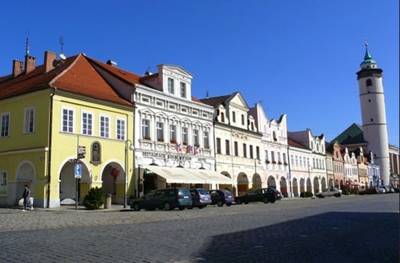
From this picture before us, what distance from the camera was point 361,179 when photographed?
114m

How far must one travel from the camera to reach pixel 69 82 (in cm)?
3659

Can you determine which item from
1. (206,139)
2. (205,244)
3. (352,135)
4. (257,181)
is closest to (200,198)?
(206,139)

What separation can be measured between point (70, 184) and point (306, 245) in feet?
91.7

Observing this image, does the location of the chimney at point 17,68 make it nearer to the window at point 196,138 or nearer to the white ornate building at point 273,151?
the window at point 196,138

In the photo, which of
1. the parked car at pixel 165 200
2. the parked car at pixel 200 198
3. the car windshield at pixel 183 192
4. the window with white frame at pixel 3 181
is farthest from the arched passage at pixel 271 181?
the window with white frame at pixel 3 181

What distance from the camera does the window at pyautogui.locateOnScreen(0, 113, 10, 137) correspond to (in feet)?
122

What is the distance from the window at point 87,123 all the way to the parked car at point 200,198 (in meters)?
9.07

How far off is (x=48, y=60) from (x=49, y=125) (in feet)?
28.7

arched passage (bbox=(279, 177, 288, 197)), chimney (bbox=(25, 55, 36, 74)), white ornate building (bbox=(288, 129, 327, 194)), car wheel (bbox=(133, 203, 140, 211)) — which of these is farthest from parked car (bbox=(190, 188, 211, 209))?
white ornate building (bbox=(288, 129, 327, 194))

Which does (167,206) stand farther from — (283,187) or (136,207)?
(283,187)

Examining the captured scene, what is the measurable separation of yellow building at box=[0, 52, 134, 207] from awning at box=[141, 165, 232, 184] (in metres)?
2.71

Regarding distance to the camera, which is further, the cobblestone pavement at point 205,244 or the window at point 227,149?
the window at point 227,149

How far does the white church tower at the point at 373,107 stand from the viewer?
119062 mm

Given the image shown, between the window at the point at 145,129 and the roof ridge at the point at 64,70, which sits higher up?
the roof ridge at the point at 64,70
